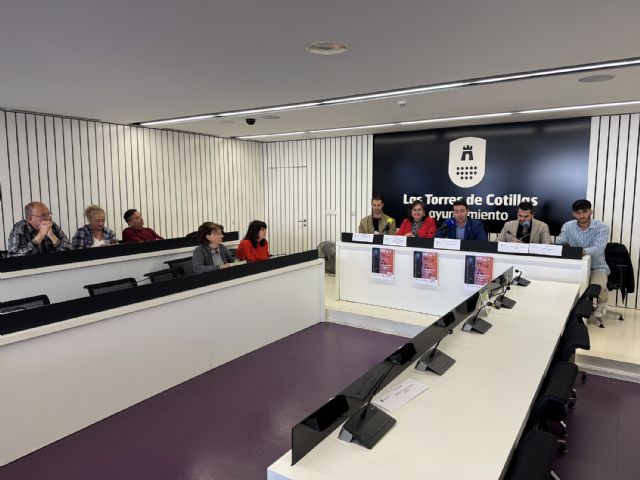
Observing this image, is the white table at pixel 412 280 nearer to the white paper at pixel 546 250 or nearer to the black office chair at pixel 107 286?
the white paper at pixel 546 250

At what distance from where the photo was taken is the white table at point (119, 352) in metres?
2.71

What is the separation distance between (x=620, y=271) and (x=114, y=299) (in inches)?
216

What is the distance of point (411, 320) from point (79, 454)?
137 inches

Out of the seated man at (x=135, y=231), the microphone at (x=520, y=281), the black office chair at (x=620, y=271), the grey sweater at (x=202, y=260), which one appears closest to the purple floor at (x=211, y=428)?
the grey sweater at (x=202, y=260)

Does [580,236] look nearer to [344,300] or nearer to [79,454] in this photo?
[344,300]

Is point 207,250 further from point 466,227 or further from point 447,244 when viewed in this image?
point 466,227

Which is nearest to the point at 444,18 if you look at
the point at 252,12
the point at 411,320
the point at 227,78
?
the point at 252,12

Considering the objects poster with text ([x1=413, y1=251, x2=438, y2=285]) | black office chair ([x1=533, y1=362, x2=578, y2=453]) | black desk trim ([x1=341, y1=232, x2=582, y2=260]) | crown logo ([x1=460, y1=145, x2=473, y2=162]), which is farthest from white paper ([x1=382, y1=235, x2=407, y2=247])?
black office chair ([x1=533, y1=362, x2=578, y2=453])

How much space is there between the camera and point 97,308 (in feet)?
10.1

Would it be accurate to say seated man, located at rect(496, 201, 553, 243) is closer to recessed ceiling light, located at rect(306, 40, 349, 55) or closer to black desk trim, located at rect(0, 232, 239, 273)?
recessed ceiling light, located at rect(306, 40, 349, 55)

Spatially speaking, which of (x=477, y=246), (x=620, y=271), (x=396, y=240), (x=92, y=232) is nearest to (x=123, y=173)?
(x=92, y=232)

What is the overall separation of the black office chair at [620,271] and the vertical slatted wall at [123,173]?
21.7ft

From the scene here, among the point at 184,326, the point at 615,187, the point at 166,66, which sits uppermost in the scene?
the point at 166,66

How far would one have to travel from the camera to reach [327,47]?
10.6 ft
